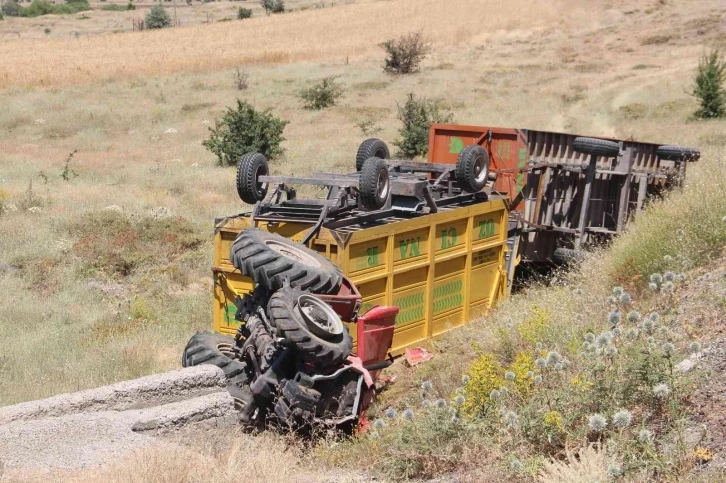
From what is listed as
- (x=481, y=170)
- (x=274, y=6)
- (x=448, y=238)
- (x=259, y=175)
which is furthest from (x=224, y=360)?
(x=274, y=6)

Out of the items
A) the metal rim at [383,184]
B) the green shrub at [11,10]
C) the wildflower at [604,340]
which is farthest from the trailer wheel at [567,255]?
the green shrub at [11,10]

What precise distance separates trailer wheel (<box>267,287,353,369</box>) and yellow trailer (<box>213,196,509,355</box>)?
47.7 inches

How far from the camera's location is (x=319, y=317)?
22.5 ft

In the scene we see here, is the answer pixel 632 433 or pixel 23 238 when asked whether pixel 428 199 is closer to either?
pixel 632 433

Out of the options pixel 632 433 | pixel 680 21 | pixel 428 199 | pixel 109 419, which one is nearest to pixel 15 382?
pixel 109 419

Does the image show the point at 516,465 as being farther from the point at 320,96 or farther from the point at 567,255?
the point at 320,96

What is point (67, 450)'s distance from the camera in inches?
227

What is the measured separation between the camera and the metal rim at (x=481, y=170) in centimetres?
1052

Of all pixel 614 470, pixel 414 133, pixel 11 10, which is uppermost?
pixel 11 10

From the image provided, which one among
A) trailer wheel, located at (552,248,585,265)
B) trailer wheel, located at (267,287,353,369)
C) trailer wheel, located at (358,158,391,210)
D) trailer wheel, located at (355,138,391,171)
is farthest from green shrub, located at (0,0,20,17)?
trailer wheel, located at (267,287,353,369)

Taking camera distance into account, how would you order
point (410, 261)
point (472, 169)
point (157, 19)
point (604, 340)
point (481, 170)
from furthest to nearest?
point (157, 19), point (481, 170), point (472, 169), point (410, 261), point (604, 340)

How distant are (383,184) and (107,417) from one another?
12.9 ft

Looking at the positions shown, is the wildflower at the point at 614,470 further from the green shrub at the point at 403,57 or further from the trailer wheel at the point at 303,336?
the green shrub at the point at 403,57

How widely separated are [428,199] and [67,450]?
481cm
